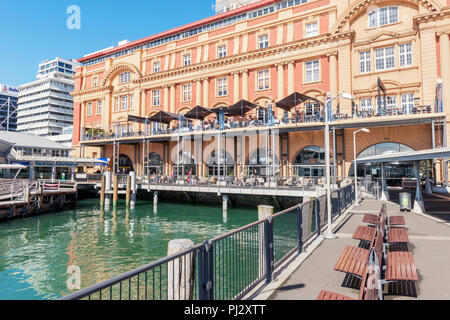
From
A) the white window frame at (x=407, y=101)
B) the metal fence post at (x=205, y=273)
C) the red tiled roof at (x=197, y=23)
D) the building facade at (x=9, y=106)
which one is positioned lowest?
the metal fence post at (x=205, y=273)

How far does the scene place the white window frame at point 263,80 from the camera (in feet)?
116

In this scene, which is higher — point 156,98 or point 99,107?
point 156,98

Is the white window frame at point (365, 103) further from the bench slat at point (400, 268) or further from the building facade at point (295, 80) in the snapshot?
the bench slat at point (400, 268)

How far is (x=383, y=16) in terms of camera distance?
29.5m

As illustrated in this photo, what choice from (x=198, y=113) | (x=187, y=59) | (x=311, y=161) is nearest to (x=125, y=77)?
(x=187, y=59)

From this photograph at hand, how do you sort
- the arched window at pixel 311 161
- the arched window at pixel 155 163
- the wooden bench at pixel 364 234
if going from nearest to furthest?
1. the wooden bench at pixel 364 234
2. the arched window at pixel 311 161
3. the arched window at pixel 155 163

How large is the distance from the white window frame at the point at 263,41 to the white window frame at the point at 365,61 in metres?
11.2

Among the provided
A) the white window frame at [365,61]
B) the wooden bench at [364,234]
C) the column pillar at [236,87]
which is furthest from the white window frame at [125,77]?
the wooden bench at [364,234]

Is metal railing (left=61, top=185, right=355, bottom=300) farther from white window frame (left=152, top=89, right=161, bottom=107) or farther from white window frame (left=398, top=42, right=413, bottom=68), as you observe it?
white window frame (left=152, top=89, right=161, bottom=107)

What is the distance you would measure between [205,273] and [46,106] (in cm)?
11491

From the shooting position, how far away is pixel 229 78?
3788 centimetres

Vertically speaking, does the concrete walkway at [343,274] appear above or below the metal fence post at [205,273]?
below

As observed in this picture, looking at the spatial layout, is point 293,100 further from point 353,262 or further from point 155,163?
point 353,262

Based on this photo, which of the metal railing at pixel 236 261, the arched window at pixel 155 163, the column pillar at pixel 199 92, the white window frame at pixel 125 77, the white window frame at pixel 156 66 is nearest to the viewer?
the metal railing at pixel 236 261
